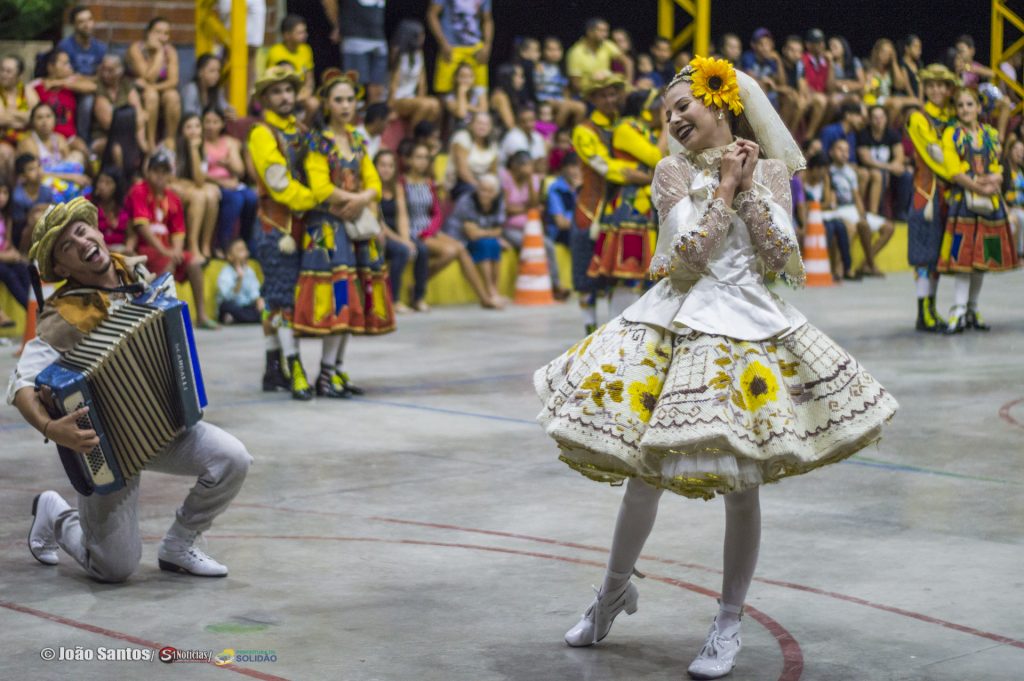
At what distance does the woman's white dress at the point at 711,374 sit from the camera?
4250mm

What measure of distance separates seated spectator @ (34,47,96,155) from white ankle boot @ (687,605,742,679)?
9705 millimetres

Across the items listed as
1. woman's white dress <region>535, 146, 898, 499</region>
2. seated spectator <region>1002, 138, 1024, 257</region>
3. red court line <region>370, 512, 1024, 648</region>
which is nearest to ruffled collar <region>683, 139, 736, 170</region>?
woman's white dress <region>535, 146, 898, 499</region>

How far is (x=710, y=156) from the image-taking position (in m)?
4.65

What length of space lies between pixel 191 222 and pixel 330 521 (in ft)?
23.9

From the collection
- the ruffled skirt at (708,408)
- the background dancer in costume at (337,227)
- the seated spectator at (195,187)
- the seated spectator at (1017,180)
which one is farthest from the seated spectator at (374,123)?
the ruffled skirt at (708,408)

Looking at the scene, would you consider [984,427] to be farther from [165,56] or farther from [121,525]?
[165,56]

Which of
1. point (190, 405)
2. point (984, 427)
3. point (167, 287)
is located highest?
point (167, 287)

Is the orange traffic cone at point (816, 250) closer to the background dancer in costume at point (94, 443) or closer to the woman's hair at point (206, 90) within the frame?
the woman's hair at point (206, 90)

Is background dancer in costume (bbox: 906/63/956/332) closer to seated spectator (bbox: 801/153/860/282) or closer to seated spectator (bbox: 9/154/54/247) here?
seated spectator (bbox: 801/153/860/282)

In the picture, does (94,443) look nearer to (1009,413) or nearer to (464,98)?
(1009,413)

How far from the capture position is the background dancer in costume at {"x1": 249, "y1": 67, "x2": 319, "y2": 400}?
9.33 metres

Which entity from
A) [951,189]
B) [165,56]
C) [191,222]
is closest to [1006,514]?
[951,189]

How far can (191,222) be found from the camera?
13.2 m

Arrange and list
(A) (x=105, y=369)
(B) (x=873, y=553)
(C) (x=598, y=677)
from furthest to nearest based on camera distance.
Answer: (B) (x=873, y=553) → (A) (x=105, y=369) → (C) (x=598, y=677)
